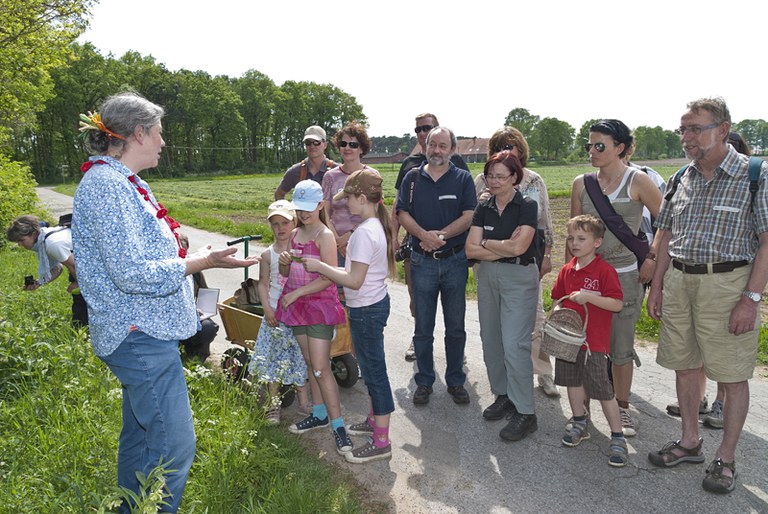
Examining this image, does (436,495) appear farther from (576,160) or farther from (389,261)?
(576,160)

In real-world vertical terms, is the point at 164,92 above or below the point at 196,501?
above

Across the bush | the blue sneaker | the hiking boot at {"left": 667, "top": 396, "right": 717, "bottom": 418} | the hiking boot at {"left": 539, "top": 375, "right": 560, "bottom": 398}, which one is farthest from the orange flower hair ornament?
the bush

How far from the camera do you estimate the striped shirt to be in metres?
3.35

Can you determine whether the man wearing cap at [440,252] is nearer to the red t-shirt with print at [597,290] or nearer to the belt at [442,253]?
the belt at [442,253]

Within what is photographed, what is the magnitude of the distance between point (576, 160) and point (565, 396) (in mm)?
116865

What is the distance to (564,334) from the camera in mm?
3744

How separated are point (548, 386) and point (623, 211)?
1.72m

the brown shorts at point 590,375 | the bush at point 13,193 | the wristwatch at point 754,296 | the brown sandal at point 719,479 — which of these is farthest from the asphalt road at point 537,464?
the bush at point 13,193

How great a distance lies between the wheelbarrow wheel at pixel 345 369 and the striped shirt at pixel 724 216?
2878mm

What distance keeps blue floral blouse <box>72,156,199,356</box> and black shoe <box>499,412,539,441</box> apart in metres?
2.57

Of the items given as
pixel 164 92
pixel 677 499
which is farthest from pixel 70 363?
pixel 164 92

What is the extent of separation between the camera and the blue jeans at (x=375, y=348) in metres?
3.84

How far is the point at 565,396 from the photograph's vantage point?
484 cm

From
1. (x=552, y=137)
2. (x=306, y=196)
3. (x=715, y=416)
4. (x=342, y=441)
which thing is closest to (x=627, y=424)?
(x=715, y=416)
